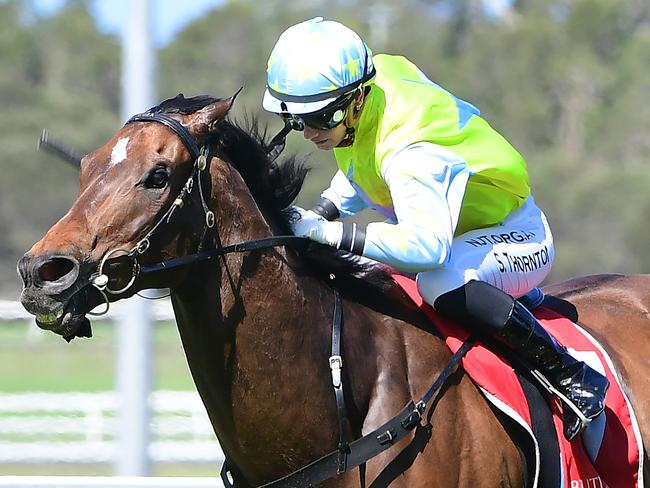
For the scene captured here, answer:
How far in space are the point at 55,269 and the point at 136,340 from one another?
309cm

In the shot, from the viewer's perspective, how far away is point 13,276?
106 feet

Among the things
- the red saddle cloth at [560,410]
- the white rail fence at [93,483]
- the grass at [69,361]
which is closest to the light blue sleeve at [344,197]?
the red saddle cloth at [560,410]

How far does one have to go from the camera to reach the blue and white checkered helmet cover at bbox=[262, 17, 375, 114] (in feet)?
12.0

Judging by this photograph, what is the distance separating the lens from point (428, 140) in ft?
12.4

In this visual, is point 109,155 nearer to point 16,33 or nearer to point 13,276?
point 13,276

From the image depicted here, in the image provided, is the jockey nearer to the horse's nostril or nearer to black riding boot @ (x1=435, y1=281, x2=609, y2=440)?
black riding boot @ (x1=435, y1=281, x2=609, y2=440)

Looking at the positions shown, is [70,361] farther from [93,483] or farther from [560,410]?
[560,410]

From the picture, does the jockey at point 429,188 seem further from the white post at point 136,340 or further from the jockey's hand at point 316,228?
the white post at point 136,340

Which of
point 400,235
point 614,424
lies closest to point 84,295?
point 400,235

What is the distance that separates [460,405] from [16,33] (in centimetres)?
4657

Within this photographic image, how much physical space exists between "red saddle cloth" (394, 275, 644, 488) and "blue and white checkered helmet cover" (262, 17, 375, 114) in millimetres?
728

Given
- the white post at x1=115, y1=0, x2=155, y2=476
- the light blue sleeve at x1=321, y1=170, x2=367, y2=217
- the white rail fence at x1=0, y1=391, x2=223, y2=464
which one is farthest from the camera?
the white rail fence at x1=0, y1=391, x2=223, y2=464

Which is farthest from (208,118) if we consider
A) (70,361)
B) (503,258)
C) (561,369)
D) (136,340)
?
(70,361)

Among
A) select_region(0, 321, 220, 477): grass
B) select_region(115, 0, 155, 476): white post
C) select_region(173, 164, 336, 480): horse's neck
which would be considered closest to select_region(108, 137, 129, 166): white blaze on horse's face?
select_region(173, 164, 336, 480): horse's neck
